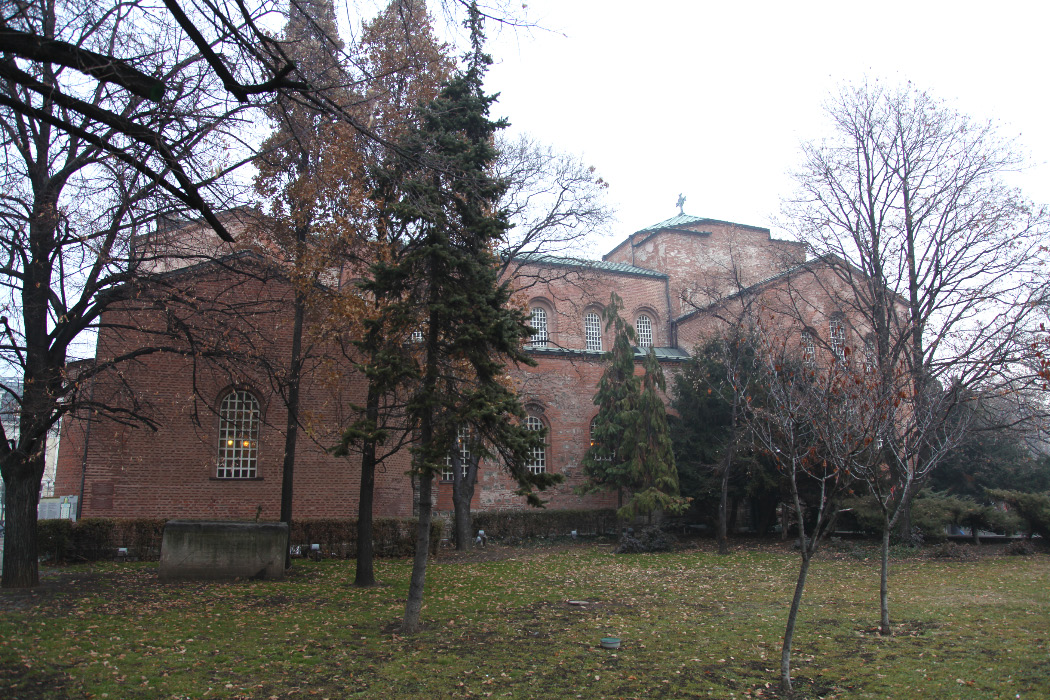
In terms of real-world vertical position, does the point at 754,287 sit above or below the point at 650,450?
above

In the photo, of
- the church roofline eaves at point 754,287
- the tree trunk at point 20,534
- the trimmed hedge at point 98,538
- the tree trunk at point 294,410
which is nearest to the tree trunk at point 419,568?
the tree trunk at point 294,410

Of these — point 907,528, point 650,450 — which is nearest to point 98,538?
point 650,450

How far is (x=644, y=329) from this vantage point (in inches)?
1212

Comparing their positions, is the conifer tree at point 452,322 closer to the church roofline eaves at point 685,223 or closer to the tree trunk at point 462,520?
the tree trunk at point 462,520

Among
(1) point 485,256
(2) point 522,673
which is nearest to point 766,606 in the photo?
(2) point 522,673

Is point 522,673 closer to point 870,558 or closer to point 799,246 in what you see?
point 870,558

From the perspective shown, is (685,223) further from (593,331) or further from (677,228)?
(593,331)

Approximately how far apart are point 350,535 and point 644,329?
1838 centimetres

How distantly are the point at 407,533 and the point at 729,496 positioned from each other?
37.0ft

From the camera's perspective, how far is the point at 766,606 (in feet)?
33.7

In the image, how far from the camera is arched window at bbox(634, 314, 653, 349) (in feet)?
100.0

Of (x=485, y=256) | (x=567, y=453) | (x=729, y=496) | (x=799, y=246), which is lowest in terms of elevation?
(x=729, y=496)

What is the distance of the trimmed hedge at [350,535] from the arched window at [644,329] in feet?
53.8

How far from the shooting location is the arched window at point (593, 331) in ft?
96.2
